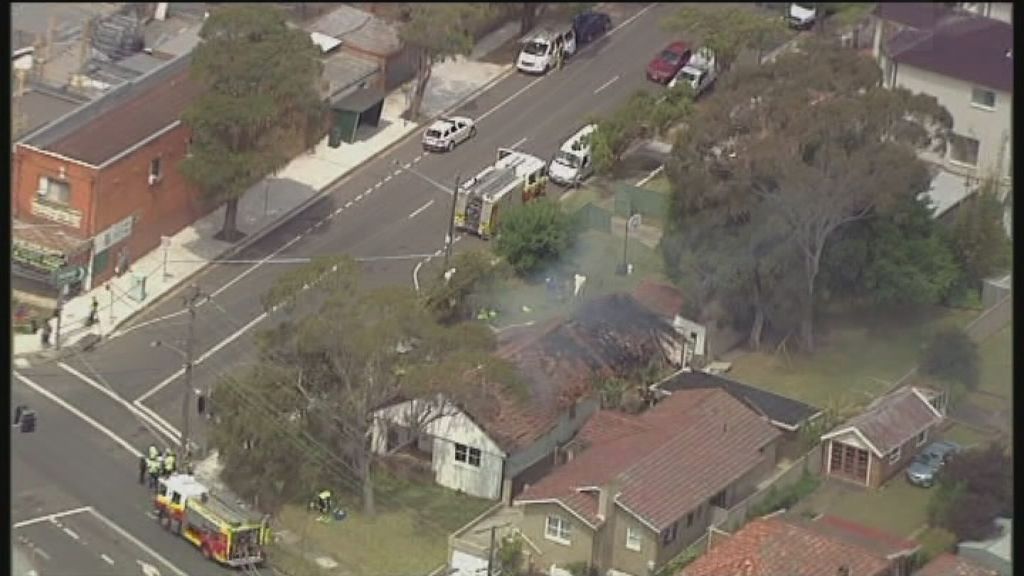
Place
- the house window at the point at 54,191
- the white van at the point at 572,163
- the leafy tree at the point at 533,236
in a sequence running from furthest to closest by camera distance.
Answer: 1. the white van at the point at 572,163
2. the house window at the point at 54,191
3. the leafy tree at the point at 533,236

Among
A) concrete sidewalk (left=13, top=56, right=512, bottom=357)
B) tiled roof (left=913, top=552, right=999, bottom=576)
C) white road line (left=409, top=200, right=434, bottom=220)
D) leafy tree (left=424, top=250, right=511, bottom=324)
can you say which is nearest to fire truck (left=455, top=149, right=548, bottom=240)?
white road line (left=409, top=200, right=434, bottom=220)

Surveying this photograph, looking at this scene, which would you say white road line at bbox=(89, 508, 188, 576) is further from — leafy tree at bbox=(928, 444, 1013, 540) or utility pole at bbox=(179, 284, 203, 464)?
leafy tree at bbox=(928, 444, 1013, 540)

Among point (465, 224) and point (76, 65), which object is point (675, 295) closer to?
point (465, 224)

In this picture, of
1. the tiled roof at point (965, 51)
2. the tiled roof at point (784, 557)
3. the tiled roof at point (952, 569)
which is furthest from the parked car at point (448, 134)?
the tiled roof at point (952, 569)

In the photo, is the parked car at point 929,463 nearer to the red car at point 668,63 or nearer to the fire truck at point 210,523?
the fire truck at point 210,523

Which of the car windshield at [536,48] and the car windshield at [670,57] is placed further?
the car windshield at [670,57]

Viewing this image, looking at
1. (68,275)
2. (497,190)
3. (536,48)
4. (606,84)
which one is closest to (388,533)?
(497,190)
